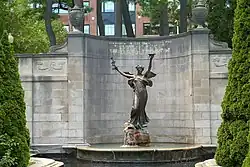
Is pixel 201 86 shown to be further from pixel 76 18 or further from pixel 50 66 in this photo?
pixel 50 66

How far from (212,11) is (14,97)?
1810cm

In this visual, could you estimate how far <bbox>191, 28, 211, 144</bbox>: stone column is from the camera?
17.9 m

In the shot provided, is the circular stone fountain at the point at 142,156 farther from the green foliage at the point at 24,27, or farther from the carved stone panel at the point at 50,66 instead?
the green foliage at the point at 24,27

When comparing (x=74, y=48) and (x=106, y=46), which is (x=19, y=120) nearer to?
(x=74, y=48)

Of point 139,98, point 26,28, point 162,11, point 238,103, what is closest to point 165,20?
point 162,11

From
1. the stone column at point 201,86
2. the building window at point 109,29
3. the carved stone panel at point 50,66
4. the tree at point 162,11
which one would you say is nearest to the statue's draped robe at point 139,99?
the stone column at point 201,86

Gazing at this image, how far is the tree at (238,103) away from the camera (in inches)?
333

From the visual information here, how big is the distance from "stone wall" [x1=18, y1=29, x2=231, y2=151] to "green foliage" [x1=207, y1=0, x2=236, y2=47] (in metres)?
6.91

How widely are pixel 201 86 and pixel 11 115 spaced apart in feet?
33.3

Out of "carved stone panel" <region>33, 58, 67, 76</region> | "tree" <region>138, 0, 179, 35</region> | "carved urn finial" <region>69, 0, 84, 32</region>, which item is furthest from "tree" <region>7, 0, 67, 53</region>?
"carved stone panel" <region>33, 58, 67, 76</region>

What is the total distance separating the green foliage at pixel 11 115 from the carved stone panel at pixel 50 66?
8.32 metres

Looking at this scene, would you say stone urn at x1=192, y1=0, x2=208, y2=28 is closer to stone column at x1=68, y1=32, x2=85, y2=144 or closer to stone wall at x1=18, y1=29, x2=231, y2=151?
stone wall at x1=18, y1=29, x2=231, y2=151

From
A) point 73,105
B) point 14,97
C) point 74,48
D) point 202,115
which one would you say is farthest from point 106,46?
point 14,97

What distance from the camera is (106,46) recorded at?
19.6m
